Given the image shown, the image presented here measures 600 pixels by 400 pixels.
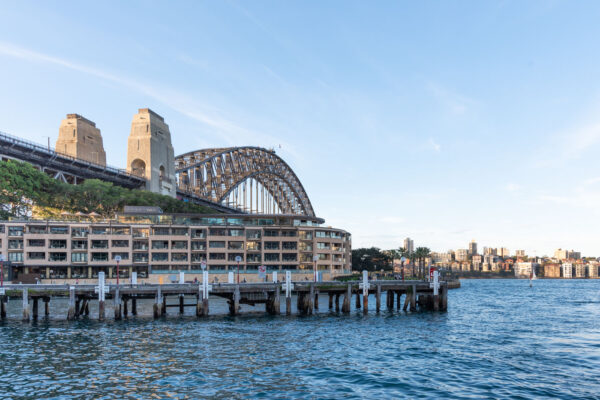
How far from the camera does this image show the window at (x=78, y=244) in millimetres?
120375

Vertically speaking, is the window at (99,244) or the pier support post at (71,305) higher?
the window at (99,244)

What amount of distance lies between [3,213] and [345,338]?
10080cm

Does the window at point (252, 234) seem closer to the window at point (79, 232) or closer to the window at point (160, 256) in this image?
the window at point (160, 256)

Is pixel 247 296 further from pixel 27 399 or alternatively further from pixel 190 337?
pixel 27 399

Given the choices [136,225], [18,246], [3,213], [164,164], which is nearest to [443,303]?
[136,225]

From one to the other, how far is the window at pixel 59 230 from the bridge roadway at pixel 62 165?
25.8 metres

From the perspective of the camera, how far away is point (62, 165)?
144375 mm

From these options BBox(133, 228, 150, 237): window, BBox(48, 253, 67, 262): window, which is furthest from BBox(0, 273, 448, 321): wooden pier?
BBox(133, 228, 150, 237): window

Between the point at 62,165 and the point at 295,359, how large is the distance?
12398 centimetres

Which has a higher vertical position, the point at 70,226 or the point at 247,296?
the point at 70,226

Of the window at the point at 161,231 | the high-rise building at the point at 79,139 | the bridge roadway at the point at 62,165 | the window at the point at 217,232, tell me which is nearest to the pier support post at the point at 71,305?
the window at the point at 161,231

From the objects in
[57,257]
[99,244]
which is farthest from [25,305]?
[99,244]

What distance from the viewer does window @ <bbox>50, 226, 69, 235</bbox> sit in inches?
4668

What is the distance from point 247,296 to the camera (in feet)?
248
